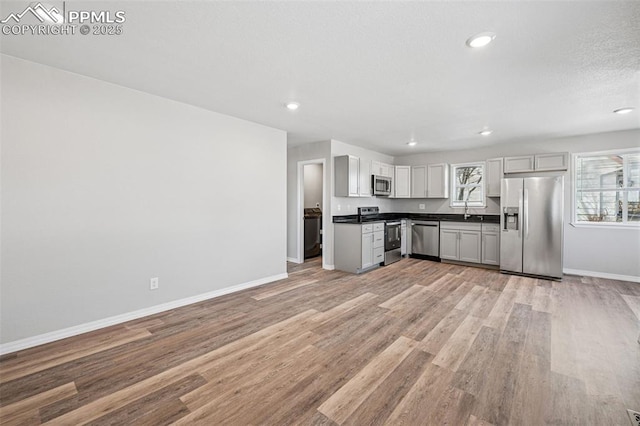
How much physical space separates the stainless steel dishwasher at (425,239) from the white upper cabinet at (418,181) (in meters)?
0.68

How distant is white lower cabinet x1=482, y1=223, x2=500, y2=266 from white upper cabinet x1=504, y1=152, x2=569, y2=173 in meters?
1.16

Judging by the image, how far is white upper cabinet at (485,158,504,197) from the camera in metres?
5.64

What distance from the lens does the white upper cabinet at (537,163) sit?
510 cm

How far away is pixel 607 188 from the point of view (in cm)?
495

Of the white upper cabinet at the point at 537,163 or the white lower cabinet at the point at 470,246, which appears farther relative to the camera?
the white lower cabinet at the point at 470,246

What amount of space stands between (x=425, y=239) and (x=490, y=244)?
1310 mm

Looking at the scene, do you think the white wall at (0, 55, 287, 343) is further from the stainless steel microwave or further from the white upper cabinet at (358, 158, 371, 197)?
the stainless steel microwave

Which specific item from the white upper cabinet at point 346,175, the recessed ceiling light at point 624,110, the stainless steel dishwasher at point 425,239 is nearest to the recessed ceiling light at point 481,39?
the recessed ceiling light at point 624,110

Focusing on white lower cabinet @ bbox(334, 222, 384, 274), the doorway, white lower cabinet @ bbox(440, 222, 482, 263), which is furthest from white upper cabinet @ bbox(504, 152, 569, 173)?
the doorway

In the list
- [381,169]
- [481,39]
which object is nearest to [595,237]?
[381,169]

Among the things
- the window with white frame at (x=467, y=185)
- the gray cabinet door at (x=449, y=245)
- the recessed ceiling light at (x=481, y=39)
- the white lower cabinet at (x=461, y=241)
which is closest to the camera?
the recessed ceiling light at (x=481, y=39)

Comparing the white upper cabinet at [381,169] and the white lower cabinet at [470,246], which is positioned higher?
the white upper cabinet at [381,169]

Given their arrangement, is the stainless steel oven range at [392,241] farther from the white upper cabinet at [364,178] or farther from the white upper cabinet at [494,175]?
the white upper cabinet at [494,175]

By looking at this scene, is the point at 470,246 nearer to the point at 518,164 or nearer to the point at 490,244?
the point at 490,244
